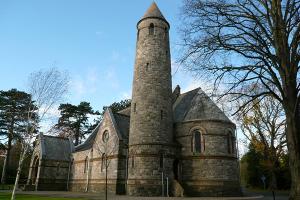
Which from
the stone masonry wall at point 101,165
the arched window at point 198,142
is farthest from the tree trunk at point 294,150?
the stone masonry wall at point 101,165

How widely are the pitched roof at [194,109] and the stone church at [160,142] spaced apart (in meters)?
0.09

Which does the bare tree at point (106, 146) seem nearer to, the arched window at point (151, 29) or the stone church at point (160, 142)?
the stone church at point (160, 142)

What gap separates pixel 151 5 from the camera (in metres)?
30.5

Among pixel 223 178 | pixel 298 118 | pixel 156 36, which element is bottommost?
pixel 223 178

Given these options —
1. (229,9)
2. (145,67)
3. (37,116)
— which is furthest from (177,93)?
(229,9)

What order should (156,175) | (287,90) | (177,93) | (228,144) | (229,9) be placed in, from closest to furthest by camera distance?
(287,90) < (229,9) < (156,175) < (228,144) < (177,93)

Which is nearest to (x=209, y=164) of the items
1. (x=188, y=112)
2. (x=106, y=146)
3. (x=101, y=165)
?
(x=188, y=112)

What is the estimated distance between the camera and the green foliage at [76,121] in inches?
2311

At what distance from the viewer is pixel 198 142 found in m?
26.1

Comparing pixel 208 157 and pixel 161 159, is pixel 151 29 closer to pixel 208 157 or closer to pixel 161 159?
pixel 161 159

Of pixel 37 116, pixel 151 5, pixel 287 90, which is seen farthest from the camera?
pixel 151 5

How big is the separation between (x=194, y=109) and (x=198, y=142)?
3.48 meters

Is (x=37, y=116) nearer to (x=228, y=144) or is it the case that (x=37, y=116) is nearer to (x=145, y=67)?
(x=145, y=67)

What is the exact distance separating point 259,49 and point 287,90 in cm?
214
